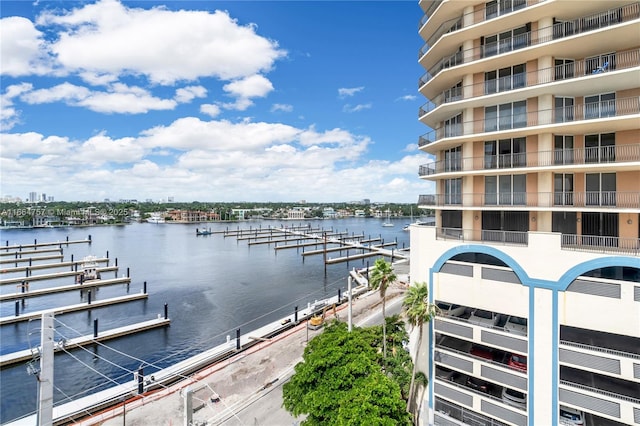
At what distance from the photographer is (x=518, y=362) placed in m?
18.3

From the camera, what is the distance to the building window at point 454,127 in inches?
847

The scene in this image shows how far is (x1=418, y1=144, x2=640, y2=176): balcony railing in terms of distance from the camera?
1694cm

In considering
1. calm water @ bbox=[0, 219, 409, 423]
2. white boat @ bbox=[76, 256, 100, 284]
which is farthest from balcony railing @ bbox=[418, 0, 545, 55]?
white boat @ bbox=[76, 256, 100, 284]

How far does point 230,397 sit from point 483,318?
1816 cm

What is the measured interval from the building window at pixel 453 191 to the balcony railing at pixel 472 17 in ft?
31.9

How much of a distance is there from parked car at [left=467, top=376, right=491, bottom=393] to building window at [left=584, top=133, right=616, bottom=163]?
14.2 meters

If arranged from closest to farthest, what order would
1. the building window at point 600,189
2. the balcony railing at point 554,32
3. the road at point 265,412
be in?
1. the balcony railing at point 554,32
2. the building window at point 600,189
3. the road at point 265,412

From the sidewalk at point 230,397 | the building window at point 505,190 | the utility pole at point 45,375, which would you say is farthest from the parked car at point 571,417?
the utility pole at point 45,375

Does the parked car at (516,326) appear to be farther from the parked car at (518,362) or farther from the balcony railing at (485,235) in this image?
the balcony railing at (485,235)

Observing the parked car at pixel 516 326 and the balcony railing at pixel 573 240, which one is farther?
the parked car at pixel 516 326

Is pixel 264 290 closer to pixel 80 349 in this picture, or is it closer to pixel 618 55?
pixel 80 349

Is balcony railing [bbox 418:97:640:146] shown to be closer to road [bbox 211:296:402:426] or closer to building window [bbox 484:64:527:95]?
building window [bbox 484:64:527:95]

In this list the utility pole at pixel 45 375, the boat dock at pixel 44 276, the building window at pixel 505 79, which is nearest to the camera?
the utility pole at pixel 45 375

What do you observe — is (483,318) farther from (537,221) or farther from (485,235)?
(537,221)
